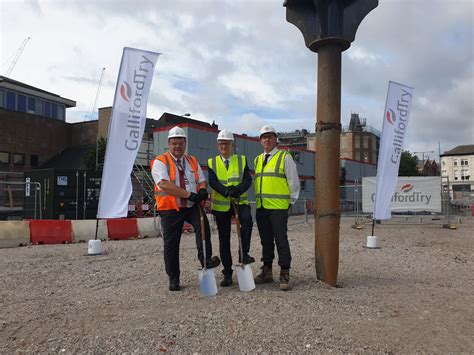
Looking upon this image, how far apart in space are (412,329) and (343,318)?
0.62 m

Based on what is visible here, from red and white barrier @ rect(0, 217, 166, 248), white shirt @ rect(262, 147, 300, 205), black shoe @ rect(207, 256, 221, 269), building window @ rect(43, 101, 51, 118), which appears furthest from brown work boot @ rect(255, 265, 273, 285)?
building window @ rect(43, 101, 51, 118)

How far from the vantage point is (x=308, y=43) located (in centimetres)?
574

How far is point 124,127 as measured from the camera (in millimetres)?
9195

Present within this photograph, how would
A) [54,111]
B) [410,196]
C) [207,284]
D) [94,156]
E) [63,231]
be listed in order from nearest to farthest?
[207,284] → [63,231] → [410,196] → [94,156] → [54,111]

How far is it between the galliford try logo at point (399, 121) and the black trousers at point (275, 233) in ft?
20.7

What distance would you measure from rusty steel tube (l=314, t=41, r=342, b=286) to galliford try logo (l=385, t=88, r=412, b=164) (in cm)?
573

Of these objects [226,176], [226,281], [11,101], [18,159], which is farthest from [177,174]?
[11,101]

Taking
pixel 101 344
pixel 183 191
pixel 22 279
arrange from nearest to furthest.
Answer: pixel 101 344 < pixel 183 191 < pixel 22 279

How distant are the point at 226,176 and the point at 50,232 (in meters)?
7.76

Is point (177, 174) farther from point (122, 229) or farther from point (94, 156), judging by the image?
point (94, 156)

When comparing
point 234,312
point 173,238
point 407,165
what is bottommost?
→ point 234,312

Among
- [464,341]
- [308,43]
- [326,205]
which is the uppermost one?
[308,43]

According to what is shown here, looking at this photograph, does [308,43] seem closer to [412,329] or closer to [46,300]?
[412,329]

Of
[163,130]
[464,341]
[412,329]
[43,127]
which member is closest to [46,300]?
[412,329]
